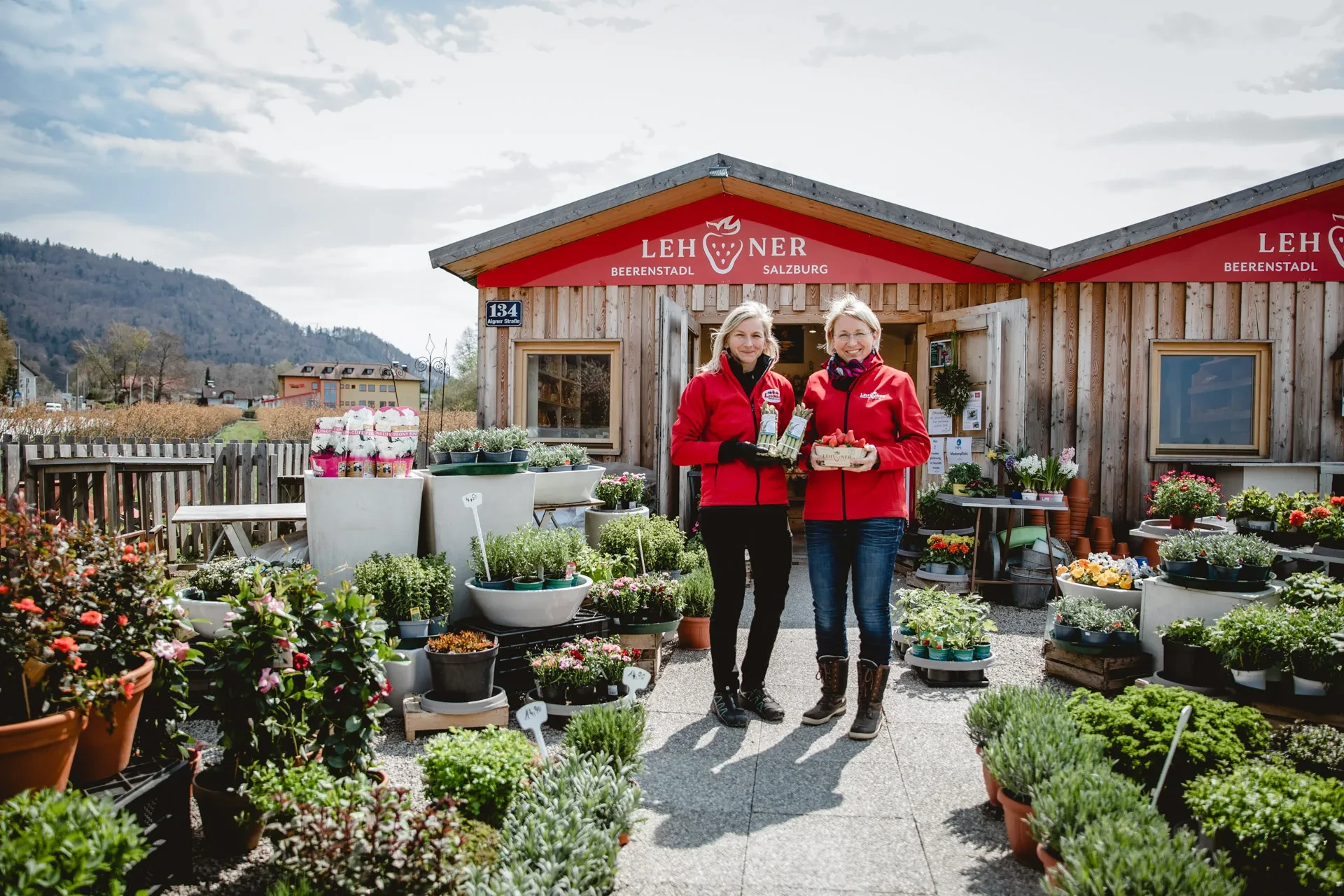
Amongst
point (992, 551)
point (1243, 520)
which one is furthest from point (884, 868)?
point (992, 551)

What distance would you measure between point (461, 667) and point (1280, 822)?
3014 millimetres

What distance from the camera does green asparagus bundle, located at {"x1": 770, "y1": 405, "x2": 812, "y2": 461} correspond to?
368 cm

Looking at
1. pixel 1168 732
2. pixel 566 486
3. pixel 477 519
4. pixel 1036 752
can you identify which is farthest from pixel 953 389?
pixel 1036 752

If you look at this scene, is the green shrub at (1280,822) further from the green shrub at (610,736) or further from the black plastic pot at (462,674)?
the black plastic pot at (462,674)

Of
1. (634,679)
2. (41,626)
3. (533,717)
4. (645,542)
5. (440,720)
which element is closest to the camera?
(41,626)

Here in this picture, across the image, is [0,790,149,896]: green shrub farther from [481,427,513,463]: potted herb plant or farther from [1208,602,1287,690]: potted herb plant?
[1208,602,1287,690]: potted herb plant

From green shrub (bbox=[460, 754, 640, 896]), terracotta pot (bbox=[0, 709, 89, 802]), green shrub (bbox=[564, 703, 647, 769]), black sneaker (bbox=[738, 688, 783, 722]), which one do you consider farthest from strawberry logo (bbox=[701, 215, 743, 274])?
terracotta pot (bbox=[0, 709, 89, 802])

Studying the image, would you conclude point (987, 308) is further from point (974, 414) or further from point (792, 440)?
point (792, 440)

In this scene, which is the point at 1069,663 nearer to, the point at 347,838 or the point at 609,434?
the point at 347,838

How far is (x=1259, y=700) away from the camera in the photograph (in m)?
3.64

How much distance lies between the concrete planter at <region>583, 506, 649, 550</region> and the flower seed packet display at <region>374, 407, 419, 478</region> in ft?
7.37

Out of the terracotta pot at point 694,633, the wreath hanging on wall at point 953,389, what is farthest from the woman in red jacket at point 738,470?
the wreath hanging on wall at point 953,389

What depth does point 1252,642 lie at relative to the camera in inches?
143

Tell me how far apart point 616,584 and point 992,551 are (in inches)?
147
